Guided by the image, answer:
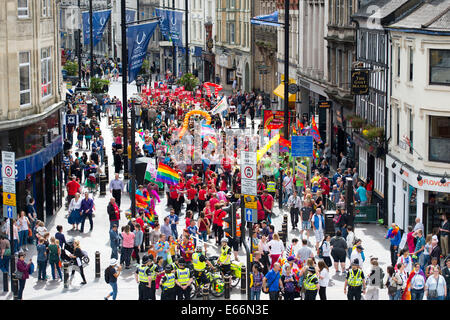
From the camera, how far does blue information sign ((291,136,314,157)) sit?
32688 millimetres

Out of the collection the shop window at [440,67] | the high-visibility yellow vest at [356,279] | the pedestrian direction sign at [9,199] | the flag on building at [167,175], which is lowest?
the high-visibility yellow vest at [356,279]

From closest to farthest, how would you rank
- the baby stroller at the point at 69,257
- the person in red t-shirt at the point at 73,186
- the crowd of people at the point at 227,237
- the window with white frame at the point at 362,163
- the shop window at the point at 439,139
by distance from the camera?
the crowd of people at the point at 227,237
the baby stroller at the point at 69,257
the shop window at the point at 439,139
the person in red t-shirt at the point at 73,186
the window with white frame at the point at 362,163

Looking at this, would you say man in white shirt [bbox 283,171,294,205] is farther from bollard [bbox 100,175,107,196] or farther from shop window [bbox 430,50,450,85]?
bollard [bbox 100,175,107,196]

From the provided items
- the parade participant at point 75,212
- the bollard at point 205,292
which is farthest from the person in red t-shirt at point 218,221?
the bollard at point 205,292

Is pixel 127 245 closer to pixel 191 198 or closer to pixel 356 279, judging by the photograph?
pixel 191 198

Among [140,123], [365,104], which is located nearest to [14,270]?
[365,104]

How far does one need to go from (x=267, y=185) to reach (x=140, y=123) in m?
26.1

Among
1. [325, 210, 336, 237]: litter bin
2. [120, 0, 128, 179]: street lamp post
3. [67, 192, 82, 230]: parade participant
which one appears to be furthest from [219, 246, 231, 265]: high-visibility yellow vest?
[120, 0, 128, 179]: street lamp post

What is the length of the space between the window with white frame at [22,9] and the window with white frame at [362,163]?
1478 cm

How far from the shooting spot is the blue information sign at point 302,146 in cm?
3269

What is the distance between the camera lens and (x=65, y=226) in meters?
31.8

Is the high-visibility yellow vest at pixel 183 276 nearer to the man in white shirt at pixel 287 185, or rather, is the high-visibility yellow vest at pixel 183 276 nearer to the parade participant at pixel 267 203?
the parade participant at pixel 267 203

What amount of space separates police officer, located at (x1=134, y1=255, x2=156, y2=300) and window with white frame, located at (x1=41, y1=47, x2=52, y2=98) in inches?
510

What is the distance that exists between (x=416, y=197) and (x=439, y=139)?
1.99 m
